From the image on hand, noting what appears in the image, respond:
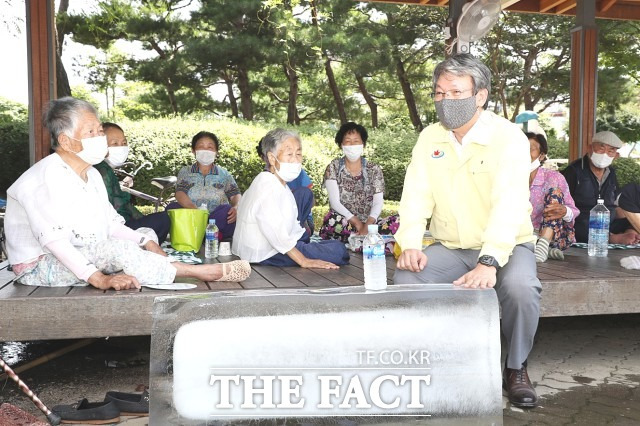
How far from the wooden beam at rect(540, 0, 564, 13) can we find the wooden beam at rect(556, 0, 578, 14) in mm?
100

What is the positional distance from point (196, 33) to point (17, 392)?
13211 mm

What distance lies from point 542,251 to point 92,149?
2.60m

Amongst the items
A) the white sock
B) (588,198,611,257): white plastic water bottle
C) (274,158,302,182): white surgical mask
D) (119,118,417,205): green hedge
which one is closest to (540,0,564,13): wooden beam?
(588,198,611,257): white plastic water bottle

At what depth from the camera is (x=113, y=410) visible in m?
2.95

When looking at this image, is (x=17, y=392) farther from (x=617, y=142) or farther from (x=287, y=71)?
(x=287, y=71)

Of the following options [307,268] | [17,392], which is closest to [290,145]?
[307,268]

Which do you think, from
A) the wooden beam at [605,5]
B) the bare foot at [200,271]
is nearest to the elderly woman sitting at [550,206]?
the bare foot at [200,271]

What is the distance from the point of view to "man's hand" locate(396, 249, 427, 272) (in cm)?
304

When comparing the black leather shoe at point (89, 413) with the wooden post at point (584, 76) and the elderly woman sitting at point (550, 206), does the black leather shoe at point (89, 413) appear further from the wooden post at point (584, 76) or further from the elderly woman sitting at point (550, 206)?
the wooden post at point (584, 76)

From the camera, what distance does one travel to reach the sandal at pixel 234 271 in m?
3.57

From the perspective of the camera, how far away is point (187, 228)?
479cm

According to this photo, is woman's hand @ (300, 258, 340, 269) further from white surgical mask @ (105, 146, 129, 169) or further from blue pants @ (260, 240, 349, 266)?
white surgical mask @ (105, 146, 129, 169)

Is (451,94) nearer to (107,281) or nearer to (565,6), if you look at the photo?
(107,281)

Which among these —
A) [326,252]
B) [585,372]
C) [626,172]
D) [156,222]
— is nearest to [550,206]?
[585,372]
